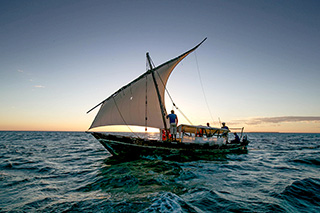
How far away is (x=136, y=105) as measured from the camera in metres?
17.6

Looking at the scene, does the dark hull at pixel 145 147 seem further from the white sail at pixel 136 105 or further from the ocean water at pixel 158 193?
the ocean water at pixel 158 193

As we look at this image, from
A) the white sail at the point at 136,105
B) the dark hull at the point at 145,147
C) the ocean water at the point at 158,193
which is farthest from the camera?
the white sail at the point at 136,105

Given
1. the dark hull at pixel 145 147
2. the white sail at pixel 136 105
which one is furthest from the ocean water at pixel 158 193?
the white sail at pixel 136 105

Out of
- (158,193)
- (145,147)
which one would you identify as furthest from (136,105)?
(158,193)

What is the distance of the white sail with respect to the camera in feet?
56.2

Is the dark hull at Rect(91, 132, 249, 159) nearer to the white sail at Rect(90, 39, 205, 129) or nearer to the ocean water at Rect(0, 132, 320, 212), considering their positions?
the white sail at Rect(90, 39, 205, 129)

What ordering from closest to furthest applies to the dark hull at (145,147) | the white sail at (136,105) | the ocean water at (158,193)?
the ocean water at (158,193), the dark hull at (145,147), the white sail at (136,105)

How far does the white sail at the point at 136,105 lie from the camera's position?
17.1 meters

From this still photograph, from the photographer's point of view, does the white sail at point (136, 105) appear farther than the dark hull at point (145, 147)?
Yes

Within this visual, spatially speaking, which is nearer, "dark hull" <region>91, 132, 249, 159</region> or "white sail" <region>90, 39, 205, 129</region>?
"dark hull" <region>91, 132, 249, 159</region>

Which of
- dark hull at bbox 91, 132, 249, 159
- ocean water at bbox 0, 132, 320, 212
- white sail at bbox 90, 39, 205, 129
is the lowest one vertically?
ocean water at bbox 0, 132, 320, 212

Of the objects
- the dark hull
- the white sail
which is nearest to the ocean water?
the dark hull

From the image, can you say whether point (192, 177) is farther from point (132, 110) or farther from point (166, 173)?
point (132, 110)

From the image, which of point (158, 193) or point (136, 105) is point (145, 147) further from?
point (158, 193)
